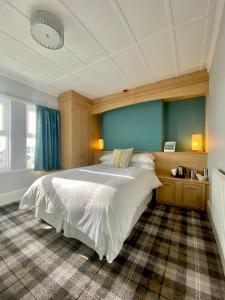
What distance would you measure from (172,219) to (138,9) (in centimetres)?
276

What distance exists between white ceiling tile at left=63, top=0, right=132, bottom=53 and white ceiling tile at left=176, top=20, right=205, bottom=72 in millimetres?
664

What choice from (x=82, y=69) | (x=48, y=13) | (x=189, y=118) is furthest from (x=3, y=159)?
(x=189, y=118)

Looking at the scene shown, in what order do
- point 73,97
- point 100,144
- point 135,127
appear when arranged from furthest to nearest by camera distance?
point 100,144
point 135,127
point 73,97

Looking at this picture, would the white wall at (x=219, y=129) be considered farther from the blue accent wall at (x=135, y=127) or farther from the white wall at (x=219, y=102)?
the blue accent wall at (x=135, y=127)

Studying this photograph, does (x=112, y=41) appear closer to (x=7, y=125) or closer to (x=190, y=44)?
(x=190, y=44)

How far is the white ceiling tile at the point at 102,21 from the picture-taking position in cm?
139

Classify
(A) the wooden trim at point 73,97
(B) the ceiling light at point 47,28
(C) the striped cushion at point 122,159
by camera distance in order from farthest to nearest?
(A) the wooden trim at point 73,97 → (C) the striped cushion at point 122,159 → (B) the ceiling light at point 47,28

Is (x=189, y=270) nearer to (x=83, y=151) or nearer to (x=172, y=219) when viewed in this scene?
(x=172, y=219)

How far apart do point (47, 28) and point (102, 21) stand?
0.60 meters

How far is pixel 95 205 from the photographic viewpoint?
1439 millimetres

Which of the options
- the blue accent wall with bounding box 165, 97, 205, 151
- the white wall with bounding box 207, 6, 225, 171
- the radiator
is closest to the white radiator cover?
the radiator

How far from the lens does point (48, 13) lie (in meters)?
1.46

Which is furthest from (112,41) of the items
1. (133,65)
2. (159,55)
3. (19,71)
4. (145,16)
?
(19,71)

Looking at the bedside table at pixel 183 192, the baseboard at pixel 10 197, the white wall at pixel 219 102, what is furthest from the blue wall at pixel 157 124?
the baseboard at pixel 10 197
